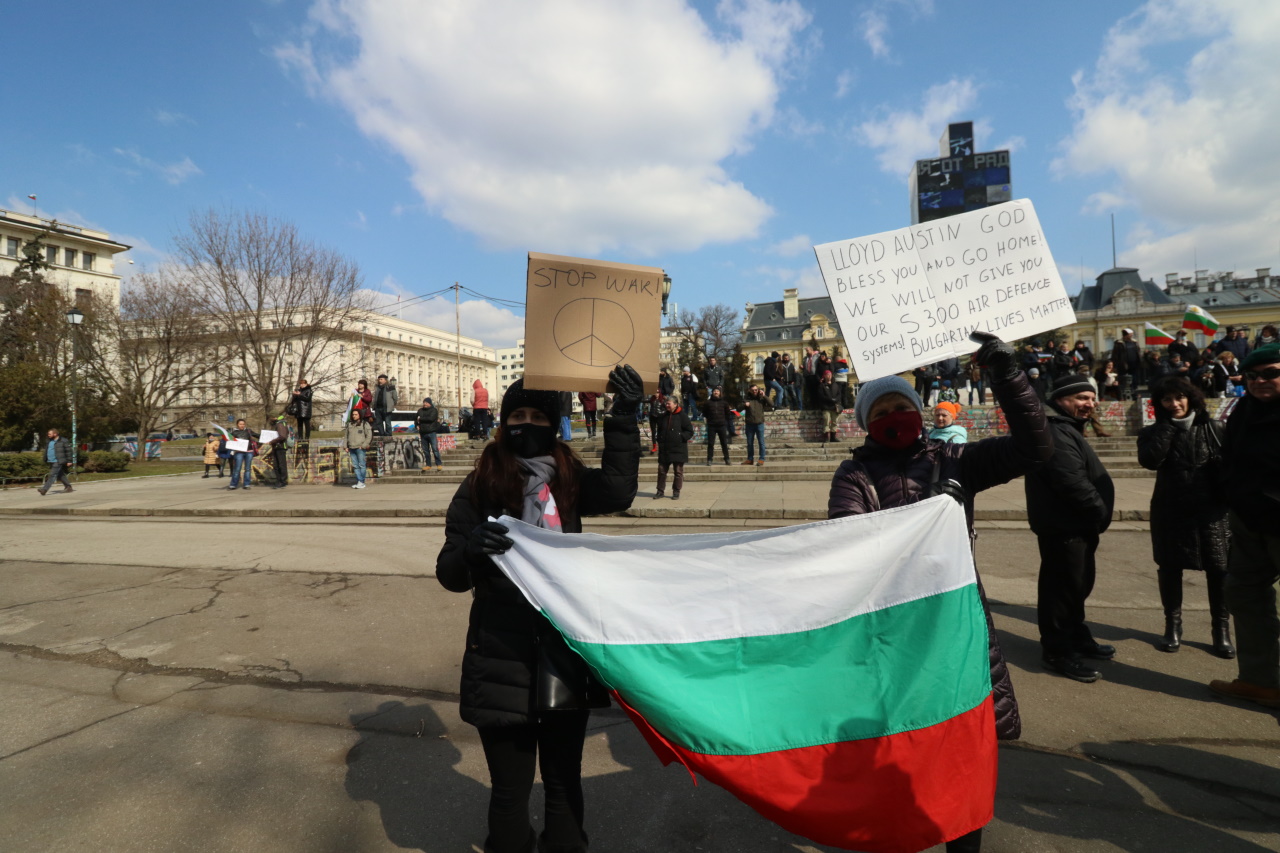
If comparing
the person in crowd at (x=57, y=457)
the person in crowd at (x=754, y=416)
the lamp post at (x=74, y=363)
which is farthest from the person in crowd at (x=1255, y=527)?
the lamp post at (x=74, y=363)

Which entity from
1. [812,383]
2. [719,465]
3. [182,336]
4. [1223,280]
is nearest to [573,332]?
[719,465]

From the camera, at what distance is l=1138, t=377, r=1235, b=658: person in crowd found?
14.0 feet

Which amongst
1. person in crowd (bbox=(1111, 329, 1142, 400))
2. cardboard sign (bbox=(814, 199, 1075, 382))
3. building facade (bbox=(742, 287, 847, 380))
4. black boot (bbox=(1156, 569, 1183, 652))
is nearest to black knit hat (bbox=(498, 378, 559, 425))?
cardboard sign (bbox=(814, 199, 1075, 382))

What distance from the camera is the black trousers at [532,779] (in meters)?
2.03

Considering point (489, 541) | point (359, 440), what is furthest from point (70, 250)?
point (489, 541)

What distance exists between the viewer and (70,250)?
64.7m

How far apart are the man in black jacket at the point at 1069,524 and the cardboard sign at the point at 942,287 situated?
1.52 m

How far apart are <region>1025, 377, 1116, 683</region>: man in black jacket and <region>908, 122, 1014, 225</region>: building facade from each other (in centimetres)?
5431

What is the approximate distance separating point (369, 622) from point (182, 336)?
35.5m

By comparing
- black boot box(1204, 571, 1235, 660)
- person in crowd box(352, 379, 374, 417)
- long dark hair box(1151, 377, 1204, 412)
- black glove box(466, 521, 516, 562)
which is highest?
person in crowd box(352, 379, 374, 417)

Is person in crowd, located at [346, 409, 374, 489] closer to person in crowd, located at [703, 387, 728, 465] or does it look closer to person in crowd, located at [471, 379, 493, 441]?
person in crowd, located at [471, 379, 493, 441]

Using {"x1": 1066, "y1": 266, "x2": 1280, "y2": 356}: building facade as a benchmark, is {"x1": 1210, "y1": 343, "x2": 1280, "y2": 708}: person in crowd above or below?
below

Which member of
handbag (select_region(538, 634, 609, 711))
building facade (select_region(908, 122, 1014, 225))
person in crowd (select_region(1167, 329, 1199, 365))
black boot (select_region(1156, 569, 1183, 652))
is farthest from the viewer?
building facade (select_region(908, 122, 1014, 225))

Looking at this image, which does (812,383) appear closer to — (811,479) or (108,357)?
(811,479)
